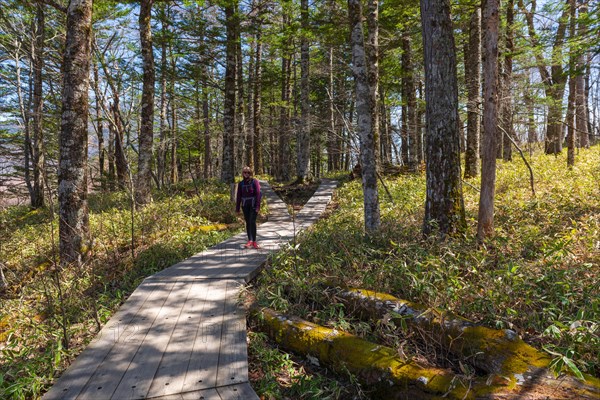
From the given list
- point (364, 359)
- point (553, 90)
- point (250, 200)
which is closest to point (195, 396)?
point (364, 359)

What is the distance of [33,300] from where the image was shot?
641cm

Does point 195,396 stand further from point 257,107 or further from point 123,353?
point 257,107

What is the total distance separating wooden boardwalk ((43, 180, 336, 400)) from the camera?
3.27 metres

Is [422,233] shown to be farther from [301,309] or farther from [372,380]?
[372,380]

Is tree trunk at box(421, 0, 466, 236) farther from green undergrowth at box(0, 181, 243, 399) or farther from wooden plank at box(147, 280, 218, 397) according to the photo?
green undergrowth at box(0, 181, 243, 399)

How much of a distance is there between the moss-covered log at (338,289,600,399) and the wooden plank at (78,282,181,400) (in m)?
2.92

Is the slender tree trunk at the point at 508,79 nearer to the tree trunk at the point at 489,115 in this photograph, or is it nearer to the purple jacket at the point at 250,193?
the tree trunk at the point at 489,115

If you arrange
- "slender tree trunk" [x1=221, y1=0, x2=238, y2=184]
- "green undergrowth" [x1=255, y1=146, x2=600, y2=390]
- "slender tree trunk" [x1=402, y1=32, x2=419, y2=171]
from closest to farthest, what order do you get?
1. "green undergrowth" [x1=255, y1=146, x2=600, y2=390]
2. "slender tree trunk" [x1=221, y1=0, x2=238, y2=184]
3. "slender tree trunk" [x1=402, y1=32, x2=419, y2=171]

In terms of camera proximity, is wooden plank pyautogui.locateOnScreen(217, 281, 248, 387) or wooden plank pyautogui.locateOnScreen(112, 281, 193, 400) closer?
wooden plank pyautogui.locateOnScreen(112, 281, 193, 400)

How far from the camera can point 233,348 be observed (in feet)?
13.0

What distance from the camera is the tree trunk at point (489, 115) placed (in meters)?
5.64

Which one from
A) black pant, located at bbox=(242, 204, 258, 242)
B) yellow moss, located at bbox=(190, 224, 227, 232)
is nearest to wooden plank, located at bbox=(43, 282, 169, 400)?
black pant, located at bbox=(242, 204, 258, 242)

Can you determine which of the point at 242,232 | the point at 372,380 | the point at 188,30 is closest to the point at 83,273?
the point at 242,232

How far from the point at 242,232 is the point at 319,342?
6.44m
